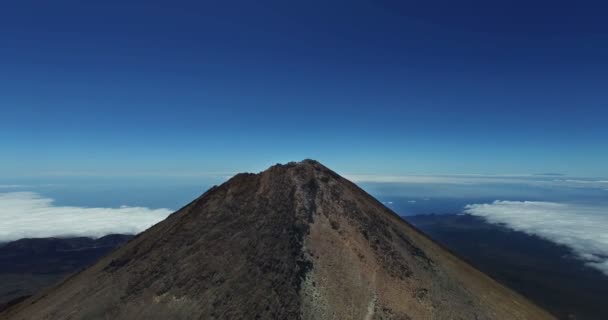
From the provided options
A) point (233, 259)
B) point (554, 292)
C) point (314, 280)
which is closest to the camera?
point (314, 280)

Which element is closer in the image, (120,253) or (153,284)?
(153,284)

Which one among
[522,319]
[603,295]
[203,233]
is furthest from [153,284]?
[603,295]

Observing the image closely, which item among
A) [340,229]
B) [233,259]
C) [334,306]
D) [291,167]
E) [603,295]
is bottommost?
[603,295]

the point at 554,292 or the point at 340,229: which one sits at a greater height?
the point at 340,229

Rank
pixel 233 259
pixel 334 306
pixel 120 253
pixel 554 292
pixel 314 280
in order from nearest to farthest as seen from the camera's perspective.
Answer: pixel 334 306
pixel 314 280
pixel 233 259
pixel 120 253
pixel 554 292

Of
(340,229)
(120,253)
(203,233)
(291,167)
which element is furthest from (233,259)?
(120,253)

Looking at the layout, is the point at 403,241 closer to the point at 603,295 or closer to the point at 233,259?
the point at 233,259
